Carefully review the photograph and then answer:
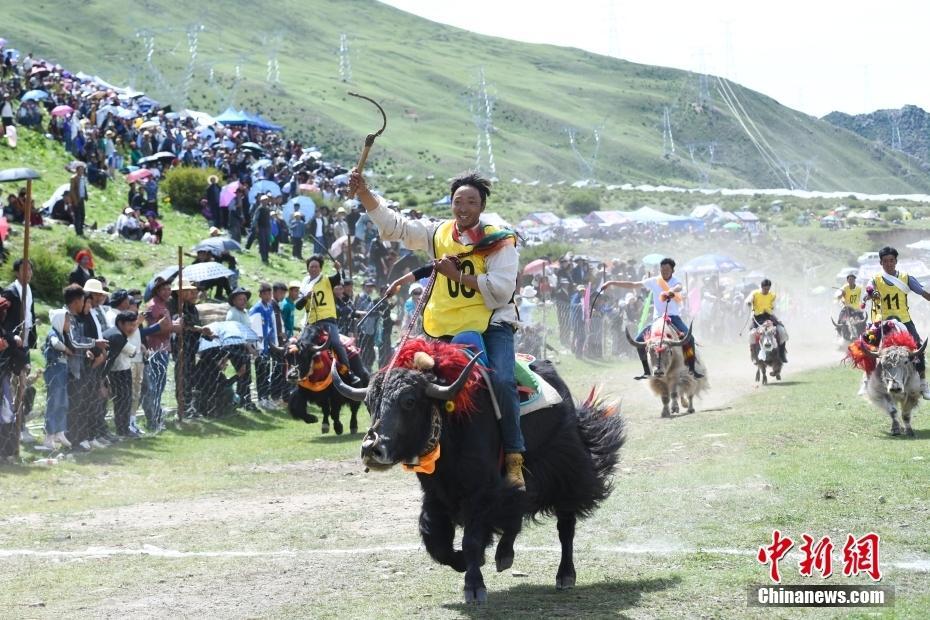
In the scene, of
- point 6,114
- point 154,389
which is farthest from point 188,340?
point 6,114

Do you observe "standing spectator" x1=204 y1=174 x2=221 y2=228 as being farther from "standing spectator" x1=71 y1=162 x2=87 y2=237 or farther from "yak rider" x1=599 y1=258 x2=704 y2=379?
"yak rider" x1=599 y1=258 x2=704 y2=379

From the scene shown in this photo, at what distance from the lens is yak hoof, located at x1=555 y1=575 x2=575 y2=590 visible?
811cm

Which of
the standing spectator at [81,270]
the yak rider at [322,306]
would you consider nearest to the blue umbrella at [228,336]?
→ the yak rider at [322,306]

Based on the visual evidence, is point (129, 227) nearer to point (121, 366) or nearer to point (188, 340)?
point (188, 340)

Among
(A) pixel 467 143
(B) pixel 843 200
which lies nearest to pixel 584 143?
(A) pixel 467 143

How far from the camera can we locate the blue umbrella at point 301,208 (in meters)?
35.1

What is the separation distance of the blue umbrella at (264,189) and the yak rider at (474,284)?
27.2 meters

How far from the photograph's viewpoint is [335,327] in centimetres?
1858

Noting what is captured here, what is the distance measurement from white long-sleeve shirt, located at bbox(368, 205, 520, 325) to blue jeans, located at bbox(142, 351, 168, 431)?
948 cm

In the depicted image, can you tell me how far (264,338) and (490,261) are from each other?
1254cm

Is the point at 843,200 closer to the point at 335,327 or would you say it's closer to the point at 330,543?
the point at 335,327

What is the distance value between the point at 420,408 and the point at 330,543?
269 cm

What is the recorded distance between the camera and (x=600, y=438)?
9.02 metres
